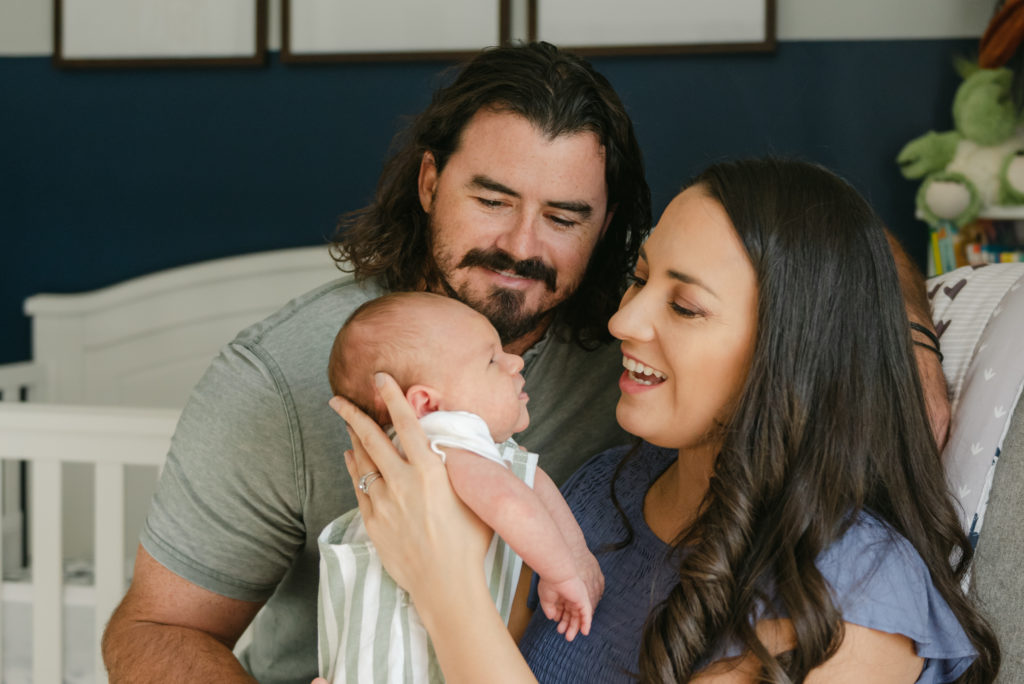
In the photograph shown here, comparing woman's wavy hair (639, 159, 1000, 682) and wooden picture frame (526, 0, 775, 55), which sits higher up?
wooden picture frame (526, 0, 775, 55)

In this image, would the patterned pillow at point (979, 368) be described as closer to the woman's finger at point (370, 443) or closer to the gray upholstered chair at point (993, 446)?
the gray upholstered chair at point (993, 446)

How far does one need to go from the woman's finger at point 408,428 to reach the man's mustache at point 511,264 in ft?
1.67

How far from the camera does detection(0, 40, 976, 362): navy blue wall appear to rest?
260cm

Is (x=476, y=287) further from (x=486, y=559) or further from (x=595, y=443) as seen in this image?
(x=486, y=559)

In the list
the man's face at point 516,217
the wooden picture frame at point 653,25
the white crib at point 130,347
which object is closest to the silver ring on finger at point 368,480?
the man's face at point 516,217

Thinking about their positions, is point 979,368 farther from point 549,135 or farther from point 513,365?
point 549,135

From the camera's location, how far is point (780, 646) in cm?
96

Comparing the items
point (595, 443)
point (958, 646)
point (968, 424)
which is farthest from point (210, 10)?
point (958, 646)

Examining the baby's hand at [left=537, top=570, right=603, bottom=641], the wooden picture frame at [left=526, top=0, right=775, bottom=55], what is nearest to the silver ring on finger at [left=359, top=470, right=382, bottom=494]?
the baby's hand at [left=537, top=570, right=603, bottom=641]

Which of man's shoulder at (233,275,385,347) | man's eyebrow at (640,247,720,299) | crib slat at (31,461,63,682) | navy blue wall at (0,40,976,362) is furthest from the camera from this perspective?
navy blue wall at (0,40,976,362)

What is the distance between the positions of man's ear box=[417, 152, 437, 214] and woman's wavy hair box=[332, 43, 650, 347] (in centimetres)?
2

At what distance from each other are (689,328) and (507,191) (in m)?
0.57

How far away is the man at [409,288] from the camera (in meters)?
1.40

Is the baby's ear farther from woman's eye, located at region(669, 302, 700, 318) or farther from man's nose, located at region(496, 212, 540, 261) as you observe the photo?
man's nose, located at region(496, 212, 540, 261)
